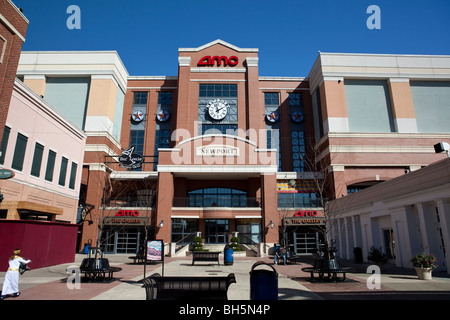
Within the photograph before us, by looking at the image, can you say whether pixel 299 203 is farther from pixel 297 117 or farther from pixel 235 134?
pixel 297 117

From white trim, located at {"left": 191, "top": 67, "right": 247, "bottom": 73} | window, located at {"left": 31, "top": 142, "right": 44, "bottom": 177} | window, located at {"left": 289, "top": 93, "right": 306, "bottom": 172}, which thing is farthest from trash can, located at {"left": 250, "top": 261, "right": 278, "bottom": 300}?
white trim, located at {"left": 191, "top": 67, "right": 247, "bottom": 73}

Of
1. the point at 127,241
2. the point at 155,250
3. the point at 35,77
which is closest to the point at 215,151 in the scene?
the point at 127,241

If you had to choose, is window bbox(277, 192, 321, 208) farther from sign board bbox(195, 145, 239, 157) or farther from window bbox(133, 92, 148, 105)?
window bbox(133, 92, 148, 105)

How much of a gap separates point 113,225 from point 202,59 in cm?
2815

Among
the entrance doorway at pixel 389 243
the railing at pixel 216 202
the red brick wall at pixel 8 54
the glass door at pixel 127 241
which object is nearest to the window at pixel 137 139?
the railing at pixel 216 202

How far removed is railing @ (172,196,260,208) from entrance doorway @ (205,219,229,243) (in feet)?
6.91

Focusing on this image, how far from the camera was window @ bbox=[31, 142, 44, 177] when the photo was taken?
2227 centimetres

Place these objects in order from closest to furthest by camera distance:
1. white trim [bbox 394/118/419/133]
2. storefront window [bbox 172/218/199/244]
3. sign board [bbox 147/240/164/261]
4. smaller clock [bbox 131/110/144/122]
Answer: sign board [bbox 147/240/164/261] < storefront window [bbox 172/218/199/244] < white trim [bbox 394/118/419/133] < smaller clock [bbox 131/110/144/122]

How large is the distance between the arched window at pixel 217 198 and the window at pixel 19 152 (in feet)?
62.3

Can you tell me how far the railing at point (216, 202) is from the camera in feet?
119

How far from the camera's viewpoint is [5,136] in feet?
63.8

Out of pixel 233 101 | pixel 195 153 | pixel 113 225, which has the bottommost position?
pixel 113 225

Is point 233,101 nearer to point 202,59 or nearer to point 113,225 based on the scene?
point 202,59
